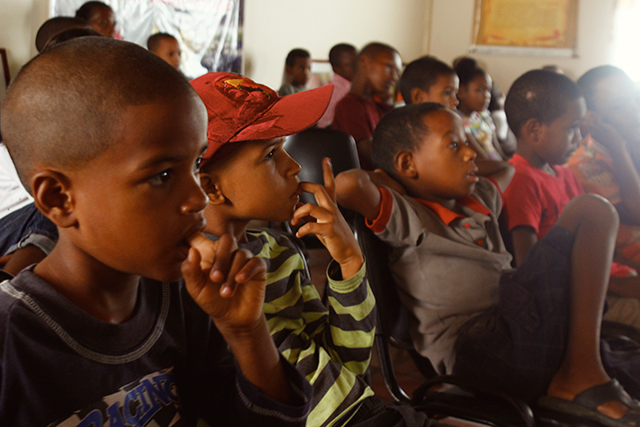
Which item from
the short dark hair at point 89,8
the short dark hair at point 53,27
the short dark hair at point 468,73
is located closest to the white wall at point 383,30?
the short dark hair at point 89,8

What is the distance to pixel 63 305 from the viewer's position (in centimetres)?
62

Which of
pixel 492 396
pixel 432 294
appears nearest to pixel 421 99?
pixel 432 294

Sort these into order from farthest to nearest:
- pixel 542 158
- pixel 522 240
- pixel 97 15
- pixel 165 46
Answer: pixel 165 46, pixel 97 15, pixel 542 158, pixel 522 240

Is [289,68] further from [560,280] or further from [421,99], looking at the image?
[560,280]

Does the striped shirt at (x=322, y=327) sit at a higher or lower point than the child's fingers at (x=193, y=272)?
lower

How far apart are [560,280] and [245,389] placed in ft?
2.99

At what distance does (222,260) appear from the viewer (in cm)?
59

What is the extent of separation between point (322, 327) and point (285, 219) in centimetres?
23

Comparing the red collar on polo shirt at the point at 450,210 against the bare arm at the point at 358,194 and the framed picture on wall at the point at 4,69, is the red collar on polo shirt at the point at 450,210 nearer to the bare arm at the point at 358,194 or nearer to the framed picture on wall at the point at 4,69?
the bare arm at the point at 358,194

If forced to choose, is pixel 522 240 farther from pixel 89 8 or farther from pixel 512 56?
pixel 512 56

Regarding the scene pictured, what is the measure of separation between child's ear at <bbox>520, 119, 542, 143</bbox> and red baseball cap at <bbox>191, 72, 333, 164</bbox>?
56.2 inches

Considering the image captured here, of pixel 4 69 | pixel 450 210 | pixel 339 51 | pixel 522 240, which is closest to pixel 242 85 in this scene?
pixel 450 210

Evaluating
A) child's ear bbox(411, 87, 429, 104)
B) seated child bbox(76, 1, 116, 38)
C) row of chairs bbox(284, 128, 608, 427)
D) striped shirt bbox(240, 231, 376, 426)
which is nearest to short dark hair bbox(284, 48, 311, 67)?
seated child bbox(76, 1, 116, 38)

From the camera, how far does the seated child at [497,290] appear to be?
1.25 m
